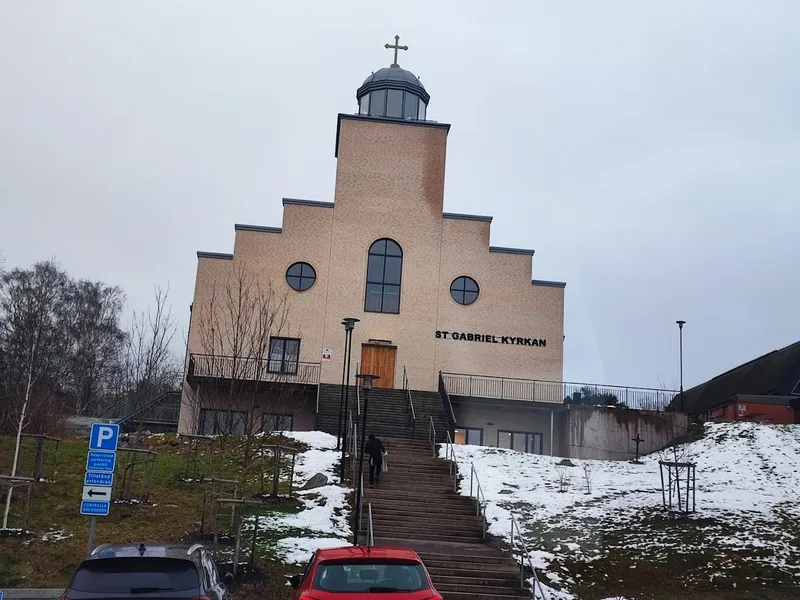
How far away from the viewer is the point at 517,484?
23.0 meters

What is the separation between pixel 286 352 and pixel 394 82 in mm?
14130

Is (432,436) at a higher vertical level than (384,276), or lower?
lower

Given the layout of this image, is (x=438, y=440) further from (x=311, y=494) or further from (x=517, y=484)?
(x=311, y=494)

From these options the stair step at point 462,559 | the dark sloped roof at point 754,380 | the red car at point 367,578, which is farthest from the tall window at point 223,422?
the dark sloped roof at point 754,380

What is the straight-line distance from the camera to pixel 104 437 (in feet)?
37.4

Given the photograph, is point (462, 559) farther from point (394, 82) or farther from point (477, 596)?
point (394, 82)

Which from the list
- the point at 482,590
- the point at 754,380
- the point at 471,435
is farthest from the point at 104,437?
the point at 754,380

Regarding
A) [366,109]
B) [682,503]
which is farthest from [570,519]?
[366,109]

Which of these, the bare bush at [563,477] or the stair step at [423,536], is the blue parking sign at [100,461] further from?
the bare bush at [563,477]

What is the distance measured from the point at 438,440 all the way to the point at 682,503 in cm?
1002

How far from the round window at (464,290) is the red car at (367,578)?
2625 centimetres

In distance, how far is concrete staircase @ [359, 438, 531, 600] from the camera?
48.8 ft

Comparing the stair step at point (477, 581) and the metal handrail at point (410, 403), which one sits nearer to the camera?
the stair step at point (477, 581)

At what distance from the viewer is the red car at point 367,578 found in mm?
8672
